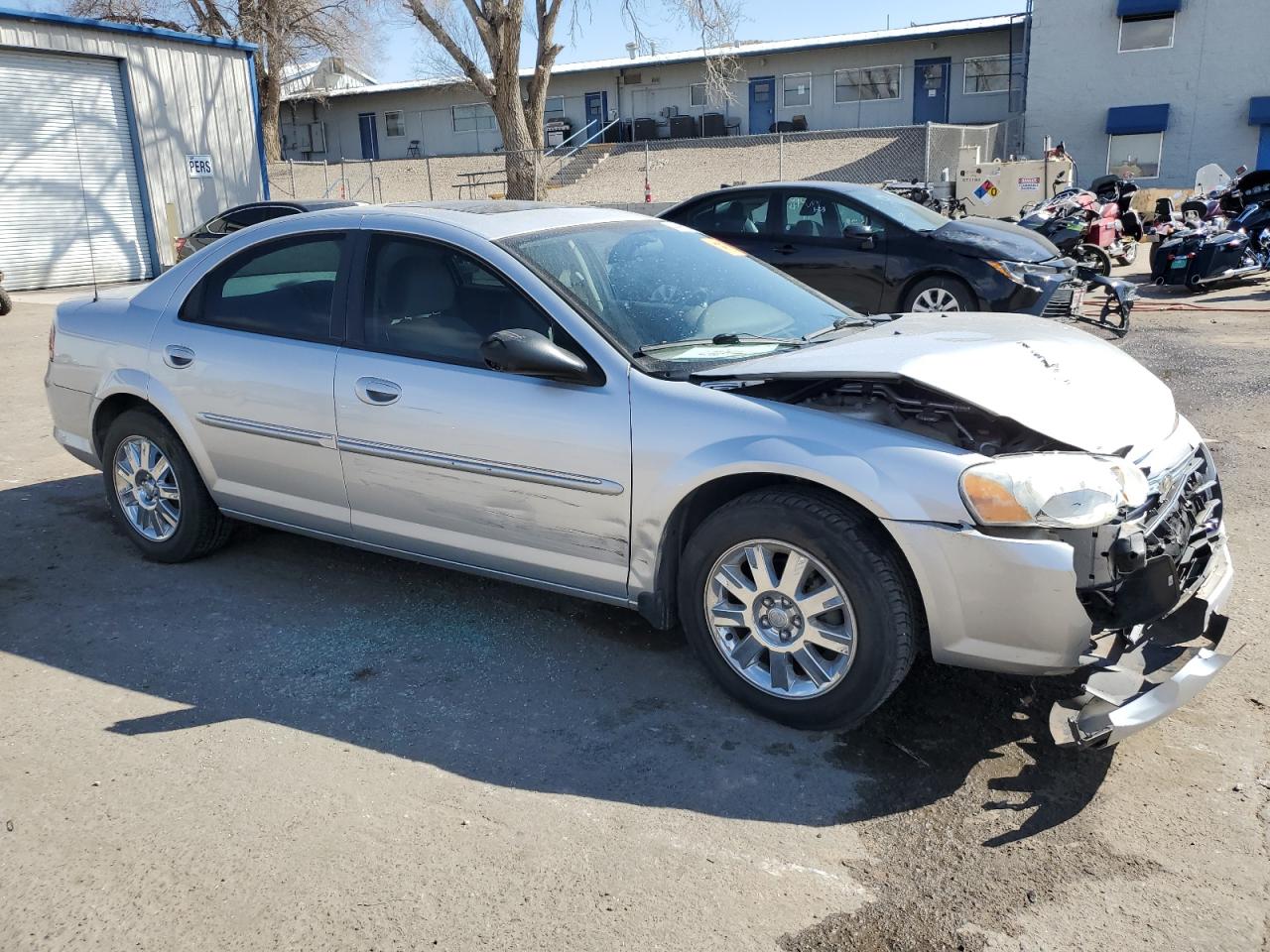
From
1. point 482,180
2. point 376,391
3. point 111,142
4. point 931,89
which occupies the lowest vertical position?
point 376,391

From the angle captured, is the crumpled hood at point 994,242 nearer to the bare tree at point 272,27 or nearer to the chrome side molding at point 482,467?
the chrome side molding at point 482,467

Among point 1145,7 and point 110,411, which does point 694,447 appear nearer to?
point 110,411

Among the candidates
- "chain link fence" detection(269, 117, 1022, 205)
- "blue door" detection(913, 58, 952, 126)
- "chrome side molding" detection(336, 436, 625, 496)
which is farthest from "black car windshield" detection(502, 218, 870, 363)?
"blue door" detection(913, 58, 952, 126)

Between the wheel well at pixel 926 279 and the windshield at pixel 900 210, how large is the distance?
17.7 inches

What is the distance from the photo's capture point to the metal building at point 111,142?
57.5ft

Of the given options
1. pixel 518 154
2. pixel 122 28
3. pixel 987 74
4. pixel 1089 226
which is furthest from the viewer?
pixel 987 74

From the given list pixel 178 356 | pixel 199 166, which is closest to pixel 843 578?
pixel 178 356

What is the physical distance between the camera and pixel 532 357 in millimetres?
3580

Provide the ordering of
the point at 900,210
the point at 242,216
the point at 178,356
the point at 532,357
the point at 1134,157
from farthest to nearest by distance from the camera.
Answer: the point at 1134,157 → the point at 242,216 → the point at 900,210 → the point at 178,356 → the point at 532,357

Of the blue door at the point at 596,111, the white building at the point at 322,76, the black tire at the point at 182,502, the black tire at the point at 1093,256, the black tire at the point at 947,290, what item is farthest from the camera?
the white building at the point at 322,76

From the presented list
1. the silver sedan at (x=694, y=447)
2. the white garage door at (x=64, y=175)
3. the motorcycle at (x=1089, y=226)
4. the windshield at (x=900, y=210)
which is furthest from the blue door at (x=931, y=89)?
the silver sedan at (x=694, y=447)

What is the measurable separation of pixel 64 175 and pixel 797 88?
2698cm

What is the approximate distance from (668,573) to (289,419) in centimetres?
178

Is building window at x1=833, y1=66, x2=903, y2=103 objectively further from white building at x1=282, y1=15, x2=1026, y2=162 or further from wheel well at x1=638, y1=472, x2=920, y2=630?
wheel well at x1=638, y1=472, x2=920, y2=630
